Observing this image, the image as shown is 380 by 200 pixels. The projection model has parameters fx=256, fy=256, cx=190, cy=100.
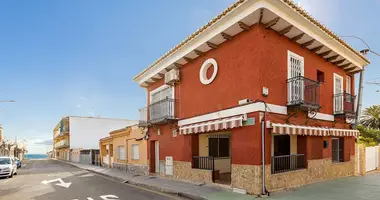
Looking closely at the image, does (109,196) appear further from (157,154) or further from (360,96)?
(360,96)

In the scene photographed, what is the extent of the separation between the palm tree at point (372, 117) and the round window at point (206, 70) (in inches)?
1170

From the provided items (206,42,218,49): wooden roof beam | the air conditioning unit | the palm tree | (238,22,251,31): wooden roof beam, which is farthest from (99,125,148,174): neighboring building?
the palm tree

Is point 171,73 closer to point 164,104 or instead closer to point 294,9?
point 164,104

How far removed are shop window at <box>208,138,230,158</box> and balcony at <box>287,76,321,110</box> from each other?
18.4 ft

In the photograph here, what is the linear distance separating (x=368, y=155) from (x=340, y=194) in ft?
28.0

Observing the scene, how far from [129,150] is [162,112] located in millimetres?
7236

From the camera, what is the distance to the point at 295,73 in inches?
438

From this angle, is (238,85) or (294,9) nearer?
(294,9)

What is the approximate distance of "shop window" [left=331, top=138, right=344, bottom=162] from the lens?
14.2 metres

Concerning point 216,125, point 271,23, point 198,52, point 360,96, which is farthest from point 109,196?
point 360,96

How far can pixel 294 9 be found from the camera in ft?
31.3

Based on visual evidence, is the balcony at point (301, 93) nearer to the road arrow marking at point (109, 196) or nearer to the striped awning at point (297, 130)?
the striped awning at point (297, 130)

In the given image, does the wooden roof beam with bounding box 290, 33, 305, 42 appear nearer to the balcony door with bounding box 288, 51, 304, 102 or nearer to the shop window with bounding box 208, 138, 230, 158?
the balcony door with bounding box 288, 51, 304, 102

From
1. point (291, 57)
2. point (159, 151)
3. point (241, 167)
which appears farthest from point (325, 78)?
point (159, 151)
